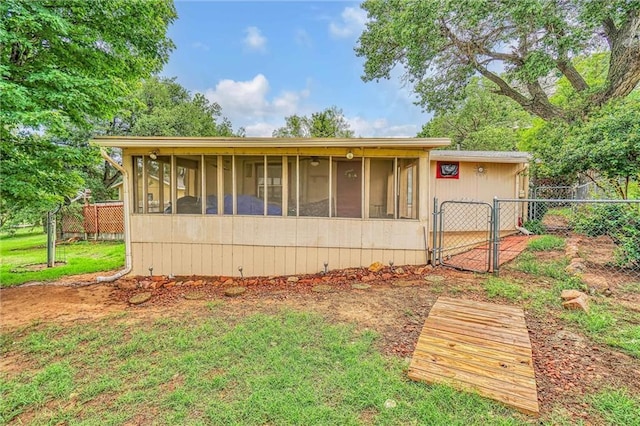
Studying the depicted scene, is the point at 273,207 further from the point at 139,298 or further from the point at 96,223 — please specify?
the point at 96,223

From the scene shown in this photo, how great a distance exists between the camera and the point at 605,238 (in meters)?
5.83

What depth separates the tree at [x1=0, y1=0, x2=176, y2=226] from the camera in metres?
3.85

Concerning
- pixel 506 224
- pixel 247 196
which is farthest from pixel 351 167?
pixel 506 224

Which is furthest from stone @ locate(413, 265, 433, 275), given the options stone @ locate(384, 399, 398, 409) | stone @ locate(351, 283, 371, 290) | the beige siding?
stone @ locate(384, 399, 398, 409)

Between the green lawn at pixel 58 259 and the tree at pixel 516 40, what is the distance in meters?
10.9

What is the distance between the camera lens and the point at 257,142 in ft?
16.4

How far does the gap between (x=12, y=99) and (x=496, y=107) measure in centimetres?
1895

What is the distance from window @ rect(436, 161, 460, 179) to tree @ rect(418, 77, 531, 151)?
8649 millimetres

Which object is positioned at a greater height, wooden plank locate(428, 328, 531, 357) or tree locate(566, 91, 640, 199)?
tree locate(566, 91, 640, 199)

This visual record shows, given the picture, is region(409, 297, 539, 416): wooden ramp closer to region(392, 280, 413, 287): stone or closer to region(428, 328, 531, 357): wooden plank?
region(428, 328, 531, 357): wooden plank

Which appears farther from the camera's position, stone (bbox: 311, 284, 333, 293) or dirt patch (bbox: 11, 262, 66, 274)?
dirt patch (bbox: 11, 262, 66, 274)

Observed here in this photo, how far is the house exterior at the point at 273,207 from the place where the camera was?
17.2 feet

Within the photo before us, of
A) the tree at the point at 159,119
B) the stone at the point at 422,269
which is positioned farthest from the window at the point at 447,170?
the tree at the point at 159,119

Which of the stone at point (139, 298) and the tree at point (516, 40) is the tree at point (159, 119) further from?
the tree at point (516, 40)
